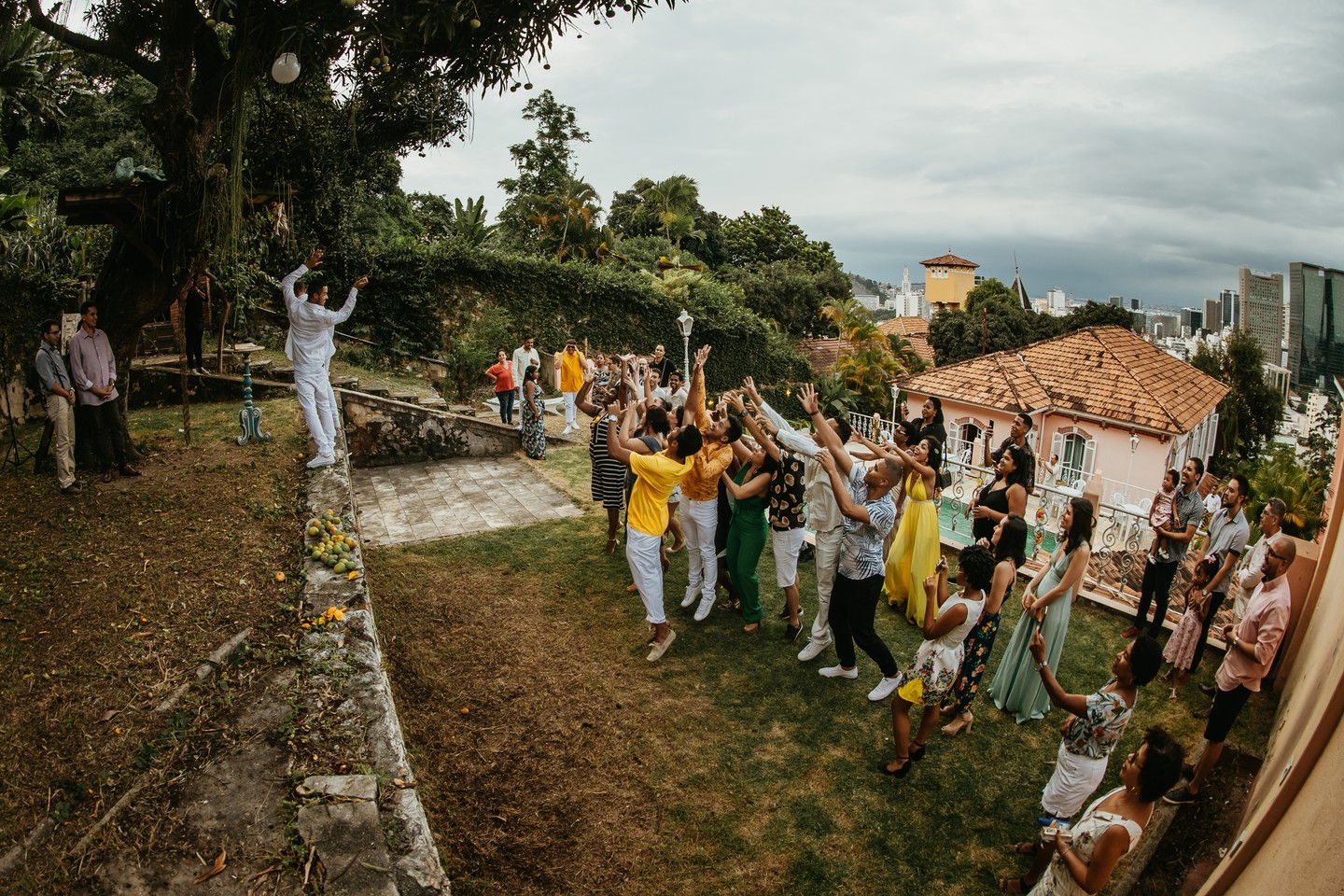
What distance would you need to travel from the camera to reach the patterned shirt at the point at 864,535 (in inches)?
200

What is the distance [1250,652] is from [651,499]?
3960 mm

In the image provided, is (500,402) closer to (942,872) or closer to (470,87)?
(470,87)

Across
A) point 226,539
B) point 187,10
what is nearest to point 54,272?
point 187,10

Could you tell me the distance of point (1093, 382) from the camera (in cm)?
2069

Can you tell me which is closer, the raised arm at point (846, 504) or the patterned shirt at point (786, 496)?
the raised arm at point (846, 504)

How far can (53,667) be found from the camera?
13.9 ft

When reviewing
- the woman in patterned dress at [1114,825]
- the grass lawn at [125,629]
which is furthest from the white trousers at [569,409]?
the woman in patterned dress at [1114,825]

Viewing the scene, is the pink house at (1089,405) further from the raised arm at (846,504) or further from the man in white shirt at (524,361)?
the raised arm at (846,504)

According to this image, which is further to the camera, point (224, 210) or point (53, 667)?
point (224, 210)

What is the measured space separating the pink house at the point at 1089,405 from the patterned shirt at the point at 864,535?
13.4 meters

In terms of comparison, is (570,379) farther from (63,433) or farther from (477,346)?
(63,433)

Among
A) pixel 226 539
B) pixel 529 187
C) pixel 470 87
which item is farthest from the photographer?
pixel 529 187

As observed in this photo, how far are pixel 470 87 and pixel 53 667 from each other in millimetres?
5776

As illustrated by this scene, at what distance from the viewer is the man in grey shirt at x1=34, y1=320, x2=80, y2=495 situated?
20.9 feet
